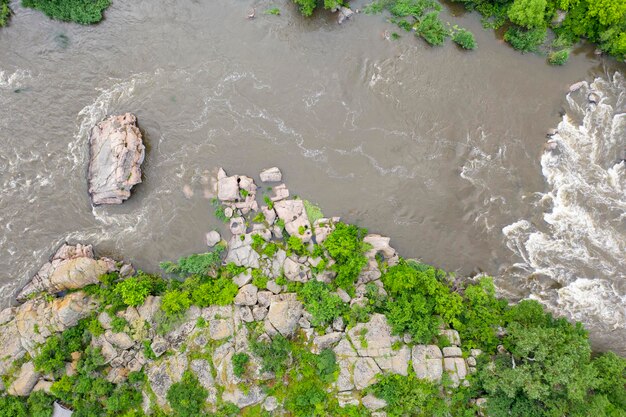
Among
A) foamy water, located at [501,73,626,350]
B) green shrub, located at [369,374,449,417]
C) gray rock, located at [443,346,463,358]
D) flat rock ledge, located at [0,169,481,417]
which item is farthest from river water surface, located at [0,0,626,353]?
green shrub, located at [369,374,449,417]

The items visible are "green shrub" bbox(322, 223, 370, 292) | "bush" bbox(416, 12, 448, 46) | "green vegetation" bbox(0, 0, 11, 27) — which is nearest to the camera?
"green shrub" bbox(322, 223, 370, 292)

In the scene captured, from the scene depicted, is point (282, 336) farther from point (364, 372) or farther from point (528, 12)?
point (528, 12)

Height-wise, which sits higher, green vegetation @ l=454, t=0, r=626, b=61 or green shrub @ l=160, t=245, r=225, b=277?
green vegetation @ l=454, t=0, r=626, b=61

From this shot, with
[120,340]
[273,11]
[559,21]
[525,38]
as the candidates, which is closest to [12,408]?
[120,340]

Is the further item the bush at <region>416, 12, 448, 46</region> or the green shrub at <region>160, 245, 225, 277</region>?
the bush at <region>416, 12, 448, 46</region>

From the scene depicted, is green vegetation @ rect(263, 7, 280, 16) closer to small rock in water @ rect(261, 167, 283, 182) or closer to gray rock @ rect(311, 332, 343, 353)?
small rock in water @ rect(261, 167, 283, 182)

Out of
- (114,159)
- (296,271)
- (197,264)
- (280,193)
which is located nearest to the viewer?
(296,271)
